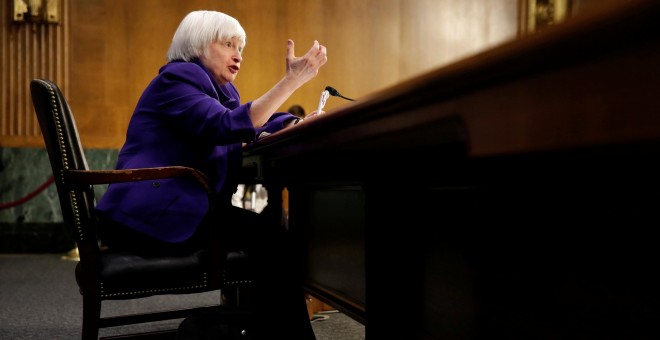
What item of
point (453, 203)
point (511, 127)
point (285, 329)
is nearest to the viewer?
point (511, 127)

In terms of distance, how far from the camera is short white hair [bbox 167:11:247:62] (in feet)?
6.01

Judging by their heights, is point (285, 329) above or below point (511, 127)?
below

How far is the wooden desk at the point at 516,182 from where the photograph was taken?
0.54m

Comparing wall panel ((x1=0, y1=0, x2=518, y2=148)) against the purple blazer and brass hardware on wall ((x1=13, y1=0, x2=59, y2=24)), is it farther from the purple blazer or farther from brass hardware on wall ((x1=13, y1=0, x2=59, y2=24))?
the purple blazer

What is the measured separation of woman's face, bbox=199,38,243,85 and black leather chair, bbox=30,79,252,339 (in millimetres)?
492

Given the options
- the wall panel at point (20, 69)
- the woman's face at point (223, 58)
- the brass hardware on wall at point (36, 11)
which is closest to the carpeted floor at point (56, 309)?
the woman's face at point (223, 58)

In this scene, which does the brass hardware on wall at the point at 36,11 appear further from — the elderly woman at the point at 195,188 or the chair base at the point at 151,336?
the chair base at the point at 151,336

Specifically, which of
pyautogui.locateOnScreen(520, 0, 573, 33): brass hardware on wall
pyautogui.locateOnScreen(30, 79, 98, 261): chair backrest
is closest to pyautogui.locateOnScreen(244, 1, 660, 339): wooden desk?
pyautogui.locateOnScreen(30, 79, 98, 261): chair backrest

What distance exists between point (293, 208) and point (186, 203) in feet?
2.51

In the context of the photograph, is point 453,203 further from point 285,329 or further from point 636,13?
point 636,13

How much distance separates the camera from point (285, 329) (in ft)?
5.11

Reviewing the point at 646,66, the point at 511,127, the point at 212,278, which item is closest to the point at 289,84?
the point at 212,278

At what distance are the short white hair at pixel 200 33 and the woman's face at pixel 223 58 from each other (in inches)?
0.7

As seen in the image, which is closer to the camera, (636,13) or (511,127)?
(636,13)
